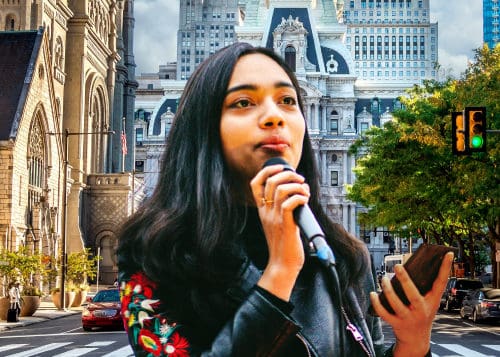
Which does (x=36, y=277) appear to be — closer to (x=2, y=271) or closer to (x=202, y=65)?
(x=2, y=271)

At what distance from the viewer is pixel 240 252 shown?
2.53 m

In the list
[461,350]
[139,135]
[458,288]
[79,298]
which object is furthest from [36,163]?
[139,135]

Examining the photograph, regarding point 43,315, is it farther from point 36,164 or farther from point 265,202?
point 265,202

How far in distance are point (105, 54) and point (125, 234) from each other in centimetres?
7385

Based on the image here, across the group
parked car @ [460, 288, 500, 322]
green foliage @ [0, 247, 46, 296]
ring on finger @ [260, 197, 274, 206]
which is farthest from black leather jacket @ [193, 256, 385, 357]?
green foliage @ [0, 247, 46, 296]

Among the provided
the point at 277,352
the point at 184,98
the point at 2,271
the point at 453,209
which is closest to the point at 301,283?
the point at 277,352

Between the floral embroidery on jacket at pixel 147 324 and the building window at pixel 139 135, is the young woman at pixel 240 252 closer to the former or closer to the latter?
the floral embroidery on jacket at pixel 147 324

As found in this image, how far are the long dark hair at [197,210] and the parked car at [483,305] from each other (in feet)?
104

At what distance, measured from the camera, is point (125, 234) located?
2.68 meters

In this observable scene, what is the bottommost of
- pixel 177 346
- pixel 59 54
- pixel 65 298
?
pixel 65 298

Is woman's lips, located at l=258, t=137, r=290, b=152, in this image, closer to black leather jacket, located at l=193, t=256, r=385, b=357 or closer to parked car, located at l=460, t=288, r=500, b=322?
black leather jacket, located at l=193, t=256, r=385, b=357

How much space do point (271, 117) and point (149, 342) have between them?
0.73 m

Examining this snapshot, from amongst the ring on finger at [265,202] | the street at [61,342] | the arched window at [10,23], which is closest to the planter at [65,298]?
the street at [61,342]

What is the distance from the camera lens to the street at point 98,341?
67.3 feet
